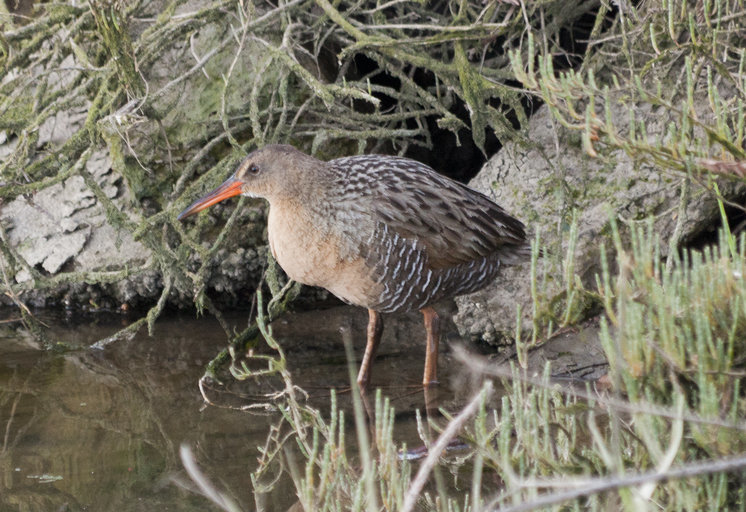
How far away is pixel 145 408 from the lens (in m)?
4.26

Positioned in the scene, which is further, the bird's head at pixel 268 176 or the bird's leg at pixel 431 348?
the bird's leg at pixel 431 348

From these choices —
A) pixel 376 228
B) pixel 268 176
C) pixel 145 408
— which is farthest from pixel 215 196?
pixel 145 408

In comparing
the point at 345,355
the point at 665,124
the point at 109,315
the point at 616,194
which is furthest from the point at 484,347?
the point at 109,315

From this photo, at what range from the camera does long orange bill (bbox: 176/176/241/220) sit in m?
4.31

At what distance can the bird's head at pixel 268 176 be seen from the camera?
421 cm

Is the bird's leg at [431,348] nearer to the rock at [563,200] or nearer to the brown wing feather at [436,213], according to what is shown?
the rock at [563,200]

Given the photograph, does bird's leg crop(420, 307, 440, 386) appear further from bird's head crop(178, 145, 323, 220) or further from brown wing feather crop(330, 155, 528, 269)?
bird's head crop(178, 145, 323, 220)

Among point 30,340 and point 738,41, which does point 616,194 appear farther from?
point 30,340

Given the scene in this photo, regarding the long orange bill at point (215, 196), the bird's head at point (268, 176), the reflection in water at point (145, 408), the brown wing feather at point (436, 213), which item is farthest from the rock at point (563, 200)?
the long orange bill at point (215, 196)

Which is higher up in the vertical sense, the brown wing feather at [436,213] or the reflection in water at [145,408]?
the brown wing feather at [436,213]

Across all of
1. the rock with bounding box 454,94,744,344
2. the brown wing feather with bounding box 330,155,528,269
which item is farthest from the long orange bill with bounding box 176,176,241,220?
the rock with bounding box 454,94,744,344

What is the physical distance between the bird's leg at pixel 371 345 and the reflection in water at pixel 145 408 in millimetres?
104

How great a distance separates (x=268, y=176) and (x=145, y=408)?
1.22 m

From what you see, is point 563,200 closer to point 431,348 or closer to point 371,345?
point 431,348
